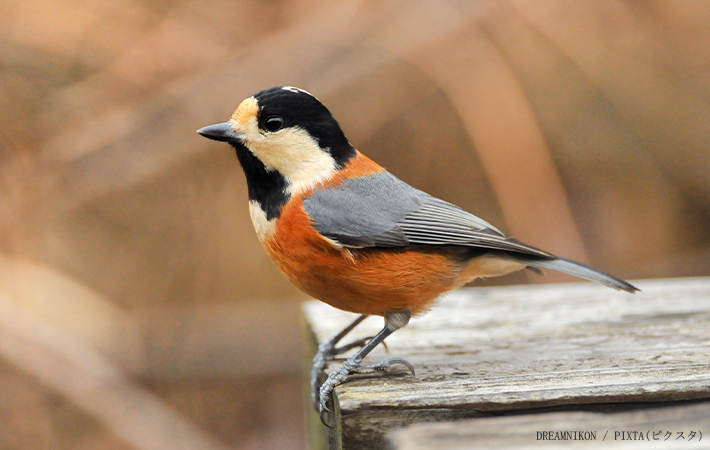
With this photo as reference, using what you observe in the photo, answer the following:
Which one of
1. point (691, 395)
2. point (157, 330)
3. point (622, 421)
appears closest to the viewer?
point (622, 421)

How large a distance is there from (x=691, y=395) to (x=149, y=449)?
3.40m

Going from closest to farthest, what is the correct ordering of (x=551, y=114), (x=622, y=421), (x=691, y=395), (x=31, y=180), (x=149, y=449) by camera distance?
(x=622, y=421) < (x=691, y=395) < (x=149, y=449) < (x=31, y=180) < (x=551, y=114)

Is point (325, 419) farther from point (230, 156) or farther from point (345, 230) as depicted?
point (230, 156)

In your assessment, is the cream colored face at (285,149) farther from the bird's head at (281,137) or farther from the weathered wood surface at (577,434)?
the weathered wood surface at (577,434)

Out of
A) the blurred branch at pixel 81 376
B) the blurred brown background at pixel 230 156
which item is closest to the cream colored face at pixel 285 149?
the blurred brown background at pixel 230 156

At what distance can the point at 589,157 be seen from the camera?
5.58 m

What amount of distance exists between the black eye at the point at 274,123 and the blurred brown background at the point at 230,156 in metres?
2.25

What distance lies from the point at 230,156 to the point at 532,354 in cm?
330

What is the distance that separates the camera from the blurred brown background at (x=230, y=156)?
445cm

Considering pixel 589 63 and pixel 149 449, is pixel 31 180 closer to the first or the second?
pixel 149 449

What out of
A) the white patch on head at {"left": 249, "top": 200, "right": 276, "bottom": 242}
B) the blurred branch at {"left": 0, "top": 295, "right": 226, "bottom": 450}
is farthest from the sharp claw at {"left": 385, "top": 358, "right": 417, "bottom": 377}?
the blurred branch at {"left": 0, "top": 295, "right": 226, "bottom": 450}

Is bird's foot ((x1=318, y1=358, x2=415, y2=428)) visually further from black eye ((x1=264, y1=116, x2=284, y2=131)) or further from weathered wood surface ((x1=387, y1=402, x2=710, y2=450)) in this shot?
black eye ((x1=264, y1=116, x2=284, y2=131))

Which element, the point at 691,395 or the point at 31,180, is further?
the point at 31,180

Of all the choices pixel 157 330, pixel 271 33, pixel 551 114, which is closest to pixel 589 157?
pixel 551 114
